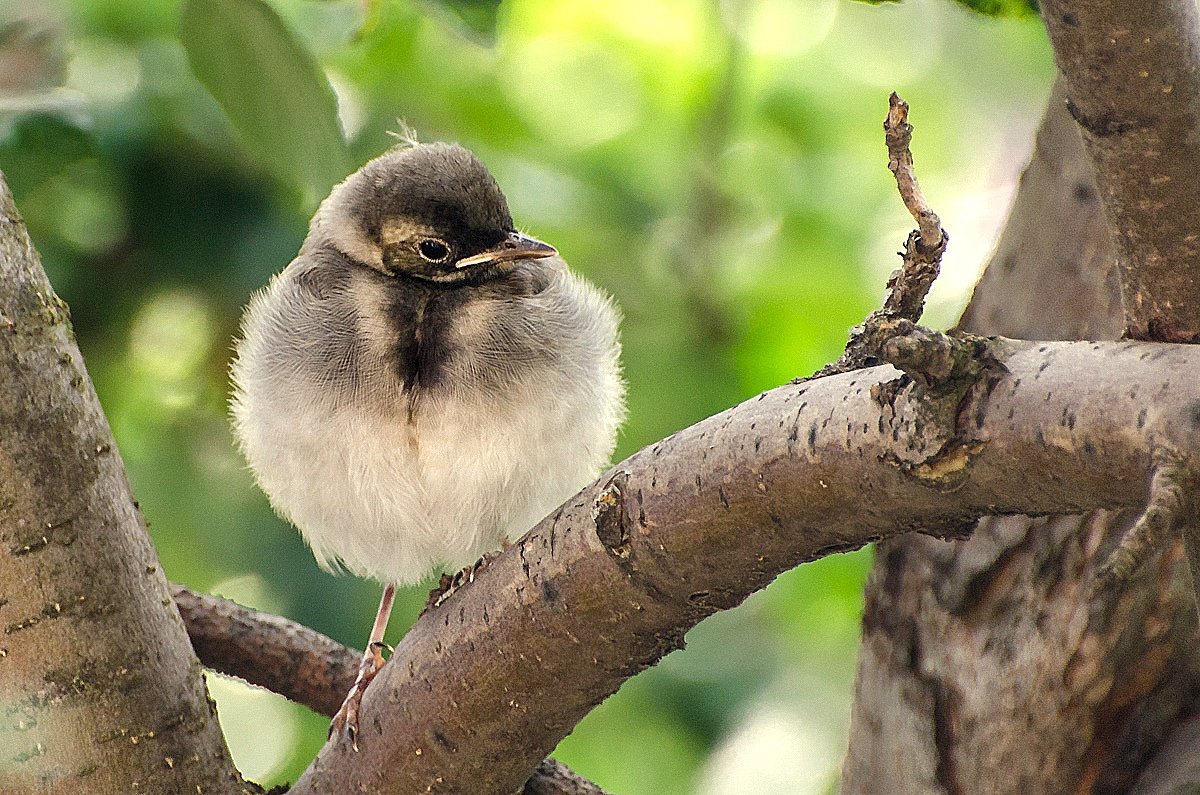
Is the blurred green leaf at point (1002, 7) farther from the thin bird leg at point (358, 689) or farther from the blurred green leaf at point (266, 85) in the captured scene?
the thin bird leg at point (358, 689)

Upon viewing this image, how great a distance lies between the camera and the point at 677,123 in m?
3.90

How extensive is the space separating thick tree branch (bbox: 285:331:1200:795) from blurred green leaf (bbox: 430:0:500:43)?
2.28 ft

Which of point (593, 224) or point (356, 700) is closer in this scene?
point (356, 700)

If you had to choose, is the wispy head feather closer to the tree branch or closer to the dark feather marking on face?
the dark feather marking on face

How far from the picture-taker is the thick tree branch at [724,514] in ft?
4.01

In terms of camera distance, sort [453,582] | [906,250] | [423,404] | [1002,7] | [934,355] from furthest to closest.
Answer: [423,404], [453,582], [1002,7], [906,250], [934,355]

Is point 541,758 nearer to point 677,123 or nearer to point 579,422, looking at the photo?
point 579,422

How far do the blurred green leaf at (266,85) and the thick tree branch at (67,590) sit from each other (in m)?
0.32

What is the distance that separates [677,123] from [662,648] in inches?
95.1

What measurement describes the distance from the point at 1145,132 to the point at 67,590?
1342 millimetres

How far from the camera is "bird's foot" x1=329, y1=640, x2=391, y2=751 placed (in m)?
2.02

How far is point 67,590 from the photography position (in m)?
1.73

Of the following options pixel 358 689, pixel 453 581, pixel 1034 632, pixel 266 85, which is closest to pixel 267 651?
pixel 358 689

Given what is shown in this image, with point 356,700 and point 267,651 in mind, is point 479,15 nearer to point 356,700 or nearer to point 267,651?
point 356,700
